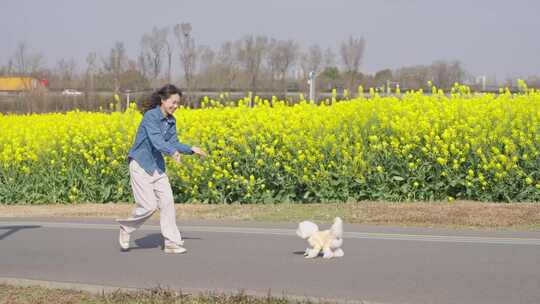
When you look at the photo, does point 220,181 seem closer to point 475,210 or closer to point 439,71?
point 475,210

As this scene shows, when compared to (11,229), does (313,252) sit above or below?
above

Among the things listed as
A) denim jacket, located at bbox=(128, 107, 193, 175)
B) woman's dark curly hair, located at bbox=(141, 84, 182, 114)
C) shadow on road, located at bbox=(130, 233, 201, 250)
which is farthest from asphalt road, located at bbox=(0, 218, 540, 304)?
woman's dark curly hair, located at bbox=(141, 84, 182, 114)

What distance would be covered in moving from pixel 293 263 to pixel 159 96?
7.64ft

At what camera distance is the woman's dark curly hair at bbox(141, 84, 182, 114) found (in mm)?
9484

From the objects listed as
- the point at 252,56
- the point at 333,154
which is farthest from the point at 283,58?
the point at 333,154

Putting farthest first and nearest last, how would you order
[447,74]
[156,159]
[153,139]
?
[447,74] → [156,159] → [153,139]

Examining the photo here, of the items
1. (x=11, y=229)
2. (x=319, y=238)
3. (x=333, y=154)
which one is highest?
(x=333, y=154)

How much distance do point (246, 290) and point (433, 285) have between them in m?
1.63

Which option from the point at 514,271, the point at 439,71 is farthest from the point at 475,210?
the point at 439,71

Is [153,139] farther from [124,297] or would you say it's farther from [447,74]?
[447,74]

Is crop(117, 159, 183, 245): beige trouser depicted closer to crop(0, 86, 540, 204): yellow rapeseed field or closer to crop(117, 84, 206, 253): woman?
crop(117, 84, 206, 253): woman

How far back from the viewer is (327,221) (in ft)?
40.6

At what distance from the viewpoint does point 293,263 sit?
29.2 ft

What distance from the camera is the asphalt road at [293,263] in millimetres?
7543
